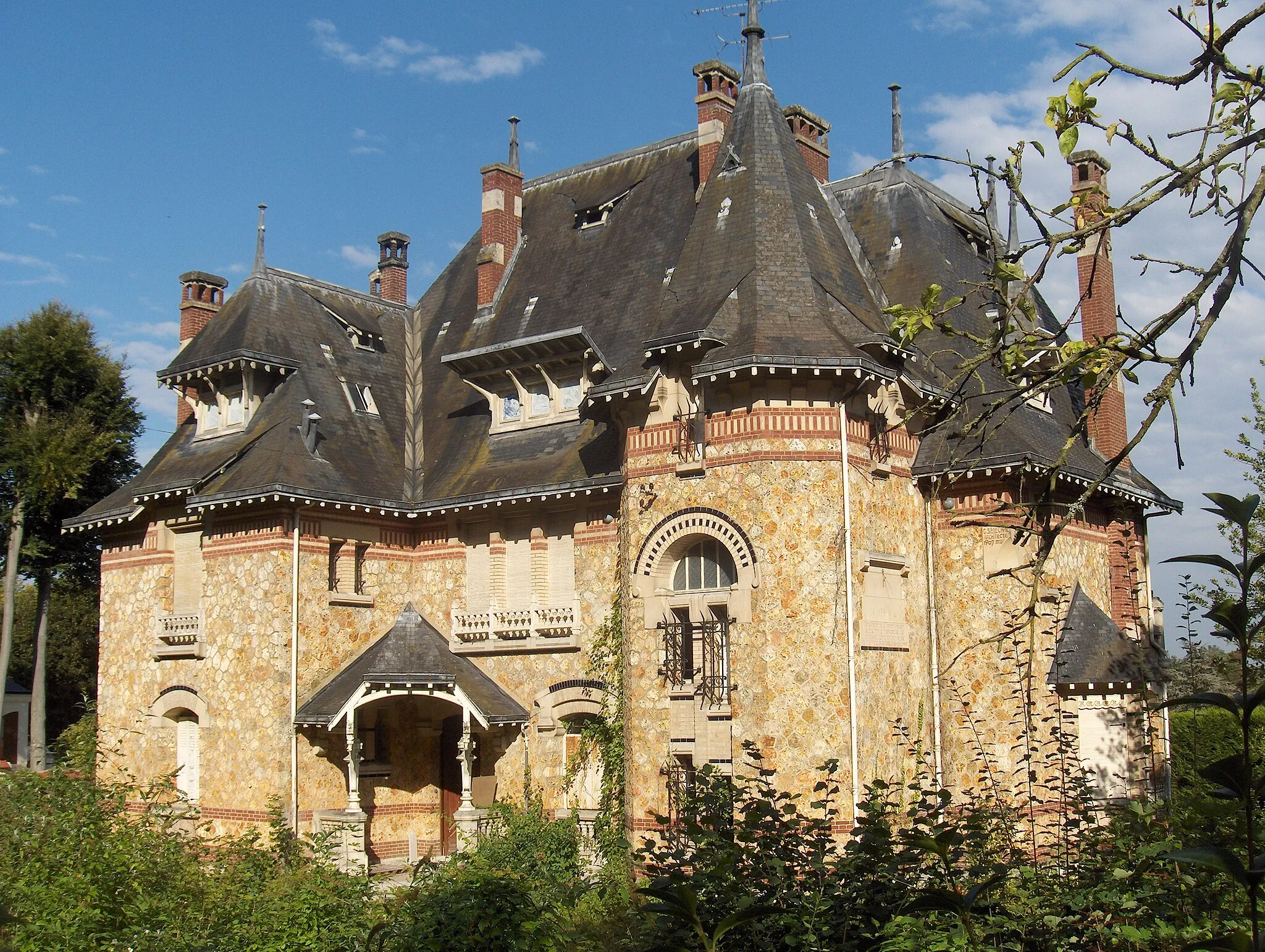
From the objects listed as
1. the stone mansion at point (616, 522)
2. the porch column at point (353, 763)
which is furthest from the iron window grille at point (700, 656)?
the porch column at point (353, 763)

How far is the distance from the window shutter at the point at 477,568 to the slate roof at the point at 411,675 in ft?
2.95

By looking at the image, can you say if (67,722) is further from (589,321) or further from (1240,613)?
(1240,613)

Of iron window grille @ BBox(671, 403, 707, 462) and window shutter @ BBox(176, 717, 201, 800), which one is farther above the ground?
iron window grille @ BBox(671, 403, 707, 462)

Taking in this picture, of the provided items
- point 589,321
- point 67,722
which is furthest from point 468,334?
point 67,722

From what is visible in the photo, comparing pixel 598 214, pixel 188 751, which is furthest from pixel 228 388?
pixel 598 214

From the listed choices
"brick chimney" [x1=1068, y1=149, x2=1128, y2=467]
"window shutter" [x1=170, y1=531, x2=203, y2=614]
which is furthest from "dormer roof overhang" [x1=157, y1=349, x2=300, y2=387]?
"brick chimney" [x1=1068, y1=149, x2=1128, y2=467]

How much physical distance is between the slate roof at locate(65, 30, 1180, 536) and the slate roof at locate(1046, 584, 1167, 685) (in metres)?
2.17

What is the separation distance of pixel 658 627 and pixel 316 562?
21.1 ft

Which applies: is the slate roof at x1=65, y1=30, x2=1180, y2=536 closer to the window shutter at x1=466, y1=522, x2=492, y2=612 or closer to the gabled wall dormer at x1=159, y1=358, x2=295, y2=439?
the gabled wall dormer at x1=159, y1=358, x2=295, y2=439

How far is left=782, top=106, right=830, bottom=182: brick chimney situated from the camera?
22.8 meters

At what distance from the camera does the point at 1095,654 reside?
1758 cm

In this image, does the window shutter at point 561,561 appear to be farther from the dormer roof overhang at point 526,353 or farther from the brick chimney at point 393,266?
the brick chimney at point 393,266

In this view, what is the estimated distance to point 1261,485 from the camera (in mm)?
22953

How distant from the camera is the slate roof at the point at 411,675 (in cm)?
2006
